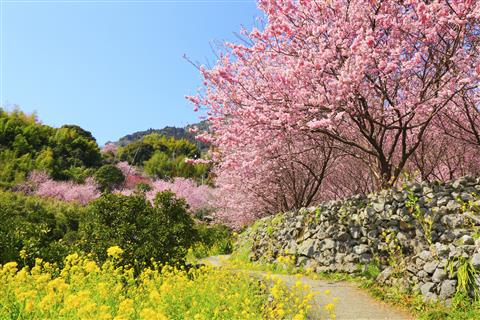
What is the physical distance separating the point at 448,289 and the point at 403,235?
2.35 meters

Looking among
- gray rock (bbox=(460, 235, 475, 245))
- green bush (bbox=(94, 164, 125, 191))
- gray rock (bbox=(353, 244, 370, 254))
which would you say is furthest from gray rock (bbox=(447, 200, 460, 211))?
green bush (bbox=(94, 164, 125, 191))

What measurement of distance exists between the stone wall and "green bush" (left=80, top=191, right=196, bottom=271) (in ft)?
11.1

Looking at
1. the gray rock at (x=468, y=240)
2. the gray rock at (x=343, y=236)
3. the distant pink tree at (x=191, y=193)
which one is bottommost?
the gray rock at (x=343, y=236)

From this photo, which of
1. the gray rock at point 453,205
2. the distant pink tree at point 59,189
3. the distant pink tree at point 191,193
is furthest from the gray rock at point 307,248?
the distant pink tree at point 191,193

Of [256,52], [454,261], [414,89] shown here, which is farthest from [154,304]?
[414,89]

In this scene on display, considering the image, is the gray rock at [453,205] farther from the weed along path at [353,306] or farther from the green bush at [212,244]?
the green bush at [212,244]

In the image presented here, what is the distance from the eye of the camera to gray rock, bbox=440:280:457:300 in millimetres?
7121

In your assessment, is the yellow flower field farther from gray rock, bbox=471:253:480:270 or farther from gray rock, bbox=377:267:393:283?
gray rock, bbox=471:253:480:270

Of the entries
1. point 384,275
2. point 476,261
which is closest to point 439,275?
point 476,261

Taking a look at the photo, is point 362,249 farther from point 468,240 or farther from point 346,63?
point 346,63

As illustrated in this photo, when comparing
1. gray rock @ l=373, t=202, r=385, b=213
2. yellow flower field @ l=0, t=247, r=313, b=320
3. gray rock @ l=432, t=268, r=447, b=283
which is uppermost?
gray rock @ l=373, t=202, r=385, b=213

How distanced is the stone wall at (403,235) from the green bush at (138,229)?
339 cm

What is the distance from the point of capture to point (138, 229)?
11.4 m

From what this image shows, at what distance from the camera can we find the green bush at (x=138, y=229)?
1080cm
